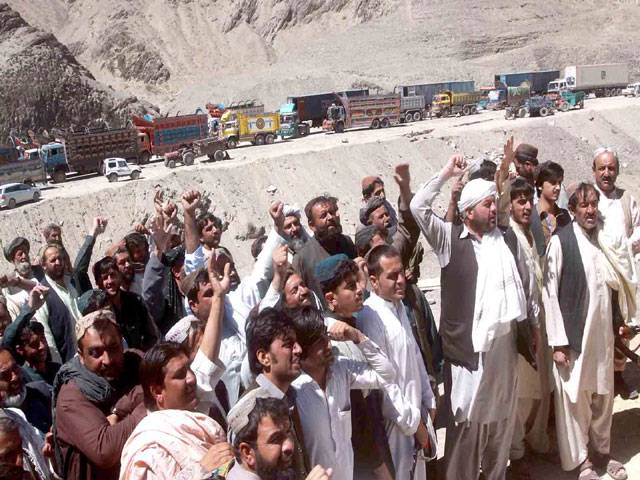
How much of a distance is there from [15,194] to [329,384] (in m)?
18.5

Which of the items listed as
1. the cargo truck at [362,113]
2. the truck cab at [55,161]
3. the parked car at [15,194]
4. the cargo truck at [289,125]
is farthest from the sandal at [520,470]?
the cargo truck at [362,113]

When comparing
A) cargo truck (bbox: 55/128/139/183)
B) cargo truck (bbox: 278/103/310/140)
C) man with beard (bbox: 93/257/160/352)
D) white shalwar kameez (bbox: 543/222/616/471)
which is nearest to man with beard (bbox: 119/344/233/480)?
man with beard (bbox: 93/257/160/352)

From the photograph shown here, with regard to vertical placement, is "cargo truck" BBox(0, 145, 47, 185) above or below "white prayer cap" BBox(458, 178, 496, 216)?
below

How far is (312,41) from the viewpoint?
62.3m

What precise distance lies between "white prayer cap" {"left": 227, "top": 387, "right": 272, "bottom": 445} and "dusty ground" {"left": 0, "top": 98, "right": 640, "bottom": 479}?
11.8 m

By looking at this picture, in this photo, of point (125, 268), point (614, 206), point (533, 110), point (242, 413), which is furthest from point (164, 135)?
point (242, 413)

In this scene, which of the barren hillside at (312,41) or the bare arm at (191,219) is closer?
the bare arm at (191,219)

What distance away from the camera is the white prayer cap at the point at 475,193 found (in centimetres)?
394

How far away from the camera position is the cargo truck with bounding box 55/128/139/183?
23689 mm

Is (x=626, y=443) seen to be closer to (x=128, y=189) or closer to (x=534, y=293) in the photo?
(x=534, y=293)

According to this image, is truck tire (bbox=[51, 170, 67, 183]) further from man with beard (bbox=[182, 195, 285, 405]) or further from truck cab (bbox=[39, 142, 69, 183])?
man with beard (bbox=[182, 195, 285, 405])

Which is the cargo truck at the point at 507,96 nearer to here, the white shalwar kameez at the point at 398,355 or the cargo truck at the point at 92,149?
the cargo truck at the point at 92,149

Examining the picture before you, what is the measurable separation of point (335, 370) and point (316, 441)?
1.07ft

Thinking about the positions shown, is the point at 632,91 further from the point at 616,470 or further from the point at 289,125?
the point at 616,470
